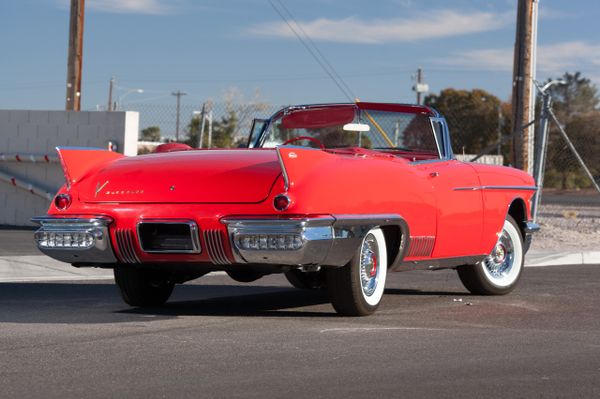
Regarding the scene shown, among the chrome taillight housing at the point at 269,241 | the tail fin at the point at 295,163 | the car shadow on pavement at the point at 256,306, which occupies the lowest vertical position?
the car shadow on pavement at the point at 256,306

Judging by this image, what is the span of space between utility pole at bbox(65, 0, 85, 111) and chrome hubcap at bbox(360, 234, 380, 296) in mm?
15672

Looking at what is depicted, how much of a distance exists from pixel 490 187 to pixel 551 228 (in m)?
9.64

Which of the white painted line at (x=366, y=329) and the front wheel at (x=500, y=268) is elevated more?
the front wheel at (x=500, y=268)

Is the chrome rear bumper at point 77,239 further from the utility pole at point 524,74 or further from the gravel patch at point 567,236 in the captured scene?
the utility pole at point 524,74

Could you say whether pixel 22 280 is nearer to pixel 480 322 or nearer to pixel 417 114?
pixel 417 114

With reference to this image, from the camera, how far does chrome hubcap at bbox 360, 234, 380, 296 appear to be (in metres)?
8.05

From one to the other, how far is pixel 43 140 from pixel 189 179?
13407 millimetres

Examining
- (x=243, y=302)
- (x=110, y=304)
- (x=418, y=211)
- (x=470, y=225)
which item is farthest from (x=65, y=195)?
(x=470, y=225)

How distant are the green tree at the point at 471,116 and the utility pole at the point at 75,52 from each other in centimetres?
3886

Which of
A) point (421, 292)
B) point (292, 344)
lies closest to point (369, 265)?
point (292, 344)

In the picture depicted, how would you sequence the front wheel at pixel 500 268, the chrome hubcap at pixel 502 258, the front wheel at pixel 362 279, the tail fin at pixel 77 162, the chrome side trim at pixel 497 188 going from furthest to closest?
the chrome hubcap at pixel 502 258, the front wheel at pixel 500 268, the chrome side trim at pixel 497 188, the tail fin at pixel 77 162, the front wheel at pixel 362 279

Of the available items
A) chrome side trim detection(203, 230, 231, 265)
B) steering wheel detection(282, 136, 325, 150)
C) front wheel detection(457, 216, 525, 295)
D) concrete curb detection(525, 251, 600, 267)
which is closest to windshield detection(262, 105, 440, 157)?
steering wheel detection(282, 136, 325, 150)

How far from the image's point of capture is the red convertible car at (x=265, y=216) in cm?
738

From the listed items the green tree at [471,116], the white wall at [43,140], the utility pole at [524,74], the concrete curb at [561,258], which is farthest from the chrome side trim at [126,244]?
the green tree at [471,116]
